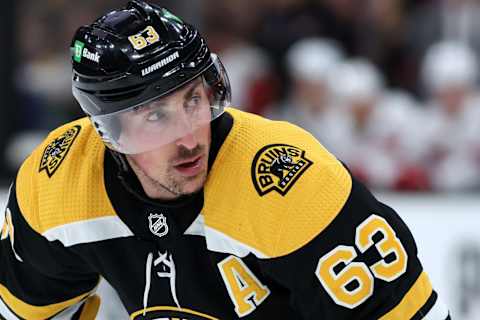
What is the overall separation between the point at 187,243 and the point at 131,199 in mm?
154

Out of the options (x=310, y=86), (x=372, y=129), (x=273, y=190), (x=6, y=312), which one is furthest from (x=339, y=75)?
(x=273, y=190)

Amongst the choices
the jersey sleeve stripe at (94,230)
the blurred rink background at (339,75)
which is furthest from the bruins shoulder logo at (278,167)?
the blurred rink background at (339,75)

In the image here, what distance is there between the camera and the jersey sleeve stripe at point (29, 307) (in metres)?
2.53

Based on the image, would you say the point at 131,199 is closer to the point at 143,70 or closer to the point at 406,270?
the point at 143,70

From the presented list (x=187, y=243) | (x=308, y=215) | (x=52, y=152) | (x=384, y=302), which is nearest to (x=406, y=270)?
(x=384, y=302)

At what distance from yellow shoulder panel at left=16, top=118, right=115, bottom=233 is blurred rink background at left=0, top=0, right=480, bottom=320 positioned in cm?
204

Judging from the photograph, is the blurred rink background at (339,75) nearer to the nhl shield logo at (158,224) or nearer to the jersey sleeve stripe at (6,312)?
the jersey sleeve stripe at (6,312)

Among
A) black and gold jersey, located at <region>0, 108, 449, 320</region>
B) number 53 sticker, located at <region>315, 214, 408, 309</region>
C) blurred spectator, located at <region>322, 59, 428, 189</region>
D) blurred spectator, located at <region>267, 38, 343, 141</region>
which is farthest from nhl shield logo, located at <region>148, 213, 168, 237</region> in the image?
blurred spectator, located at <region>267, 38, 343, 141</region>

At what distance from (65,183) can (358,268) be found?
0.65 metres

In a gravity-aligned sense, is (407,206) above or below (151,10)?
below

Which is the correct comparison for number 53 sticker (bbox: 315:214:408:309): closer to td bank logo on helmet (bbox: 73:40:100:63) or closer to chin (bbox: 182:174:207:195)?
chin (bbox: 182:174:207:195)

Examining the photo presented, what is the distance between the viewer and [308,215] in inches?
83.0

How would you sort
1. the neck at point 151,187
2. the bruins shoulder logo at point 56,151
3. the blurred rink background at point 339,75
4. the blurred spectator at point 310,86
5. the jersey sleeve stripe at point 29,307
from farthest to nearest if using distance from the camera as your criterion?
A: the blurred spectator at point 310,86, the blurred rink background at point 339,75, the jersey sleeve stripe at point 29,307, the bruins shoulder logo at point 56,151, the neck at point 151,187

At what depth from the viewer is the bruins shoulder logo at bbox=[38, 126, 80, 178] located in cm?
238
